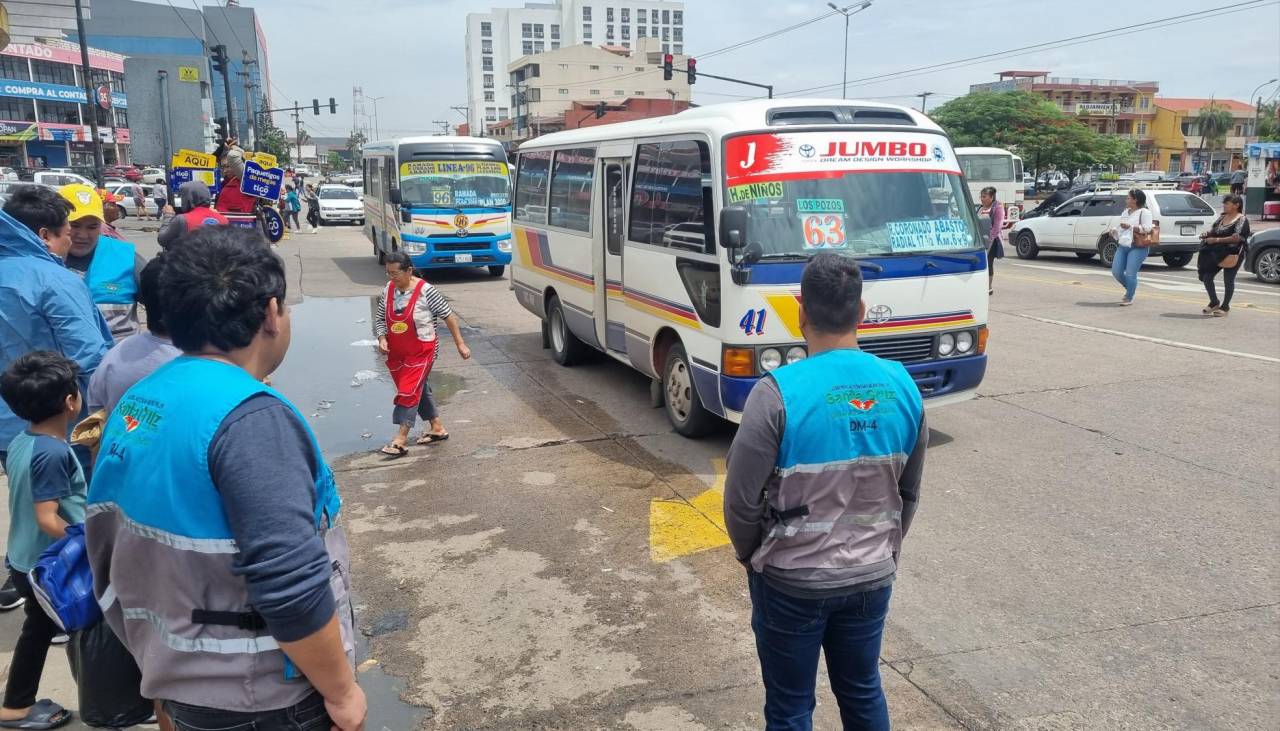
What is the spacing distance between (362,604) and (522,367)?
5.78 meters

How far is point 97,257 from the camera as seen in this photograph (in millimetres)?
4703

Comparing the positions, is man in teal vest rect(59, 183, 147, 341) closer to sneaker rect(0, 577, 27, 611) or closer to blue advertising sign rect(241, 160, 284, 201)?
sneaker rect(0, 577, 27, 611)

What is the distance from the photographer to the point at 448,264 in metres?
17.3

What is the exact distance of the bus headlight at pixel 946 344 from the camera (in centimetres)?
667

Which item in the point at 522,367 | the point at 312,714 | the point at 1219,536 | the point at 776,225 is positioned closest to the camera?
the point at 312,714

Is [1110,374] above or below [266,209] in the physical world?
below

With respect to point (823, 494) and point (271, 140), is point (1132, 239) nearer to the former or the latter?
point (823, 494)

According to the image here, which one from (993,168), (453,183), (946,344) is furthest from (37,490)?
(993,168)

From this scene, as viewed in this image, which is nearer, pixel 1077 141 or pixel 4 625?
pixel 4 625

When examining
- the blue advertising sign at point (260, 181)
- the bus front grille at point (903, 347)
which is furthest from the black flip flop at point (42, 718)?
the blue advertising sign at point (260, 181)

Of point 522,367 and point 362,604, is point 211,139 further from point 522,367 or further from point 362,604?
point 362,604

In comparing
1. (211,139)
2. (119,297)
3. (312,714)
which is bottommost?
(312,714)

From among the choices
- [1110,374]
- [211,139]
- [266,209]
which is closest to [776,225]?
[1110,374]

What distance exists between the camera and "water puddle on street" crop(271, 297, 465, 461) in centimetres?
778
